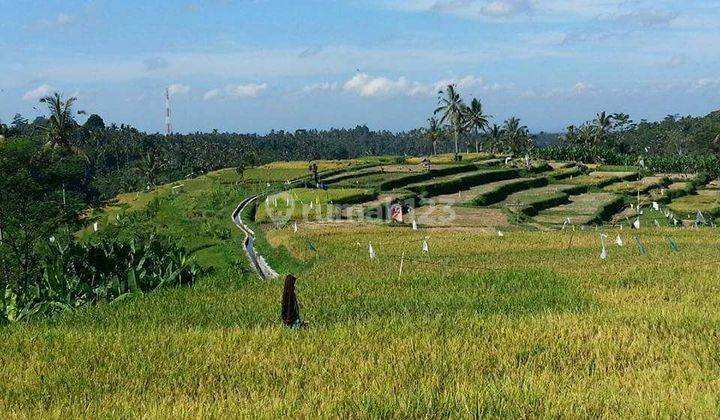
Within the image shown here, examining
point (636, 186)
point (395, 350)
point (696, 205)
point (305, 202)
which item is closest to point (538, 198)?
point (696, 205)

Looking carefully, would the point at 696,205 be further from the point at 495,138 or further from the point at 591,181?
the point at 495,138

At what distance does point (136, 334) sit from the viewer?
10.5 m

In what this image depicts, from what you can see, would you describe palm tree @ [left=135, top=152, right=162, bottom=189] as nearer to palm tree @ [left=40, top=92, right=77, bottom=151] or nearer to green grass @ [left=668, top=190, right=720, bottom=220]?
palm tree @ [left=40, top=92, right=77, bottom=151]

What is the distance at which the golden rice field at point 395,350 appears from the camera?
633cm

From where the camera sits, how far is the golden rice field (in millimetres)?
6332

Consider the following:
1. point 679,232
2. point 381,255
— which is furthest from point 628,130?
point 381,255

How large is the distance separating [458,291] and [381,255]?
467 inches

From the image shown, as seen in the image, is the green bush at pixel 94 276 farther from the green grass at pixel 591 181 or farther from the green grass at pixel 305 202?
the green grass at pixel 591 181

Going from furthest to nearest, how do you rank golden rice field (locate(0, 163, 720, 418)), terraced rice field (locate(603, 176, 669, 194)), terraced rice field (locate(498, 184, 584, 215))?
terraced rice field (locate(603, 176, 669, 194)), terraced rice field (locate(498, 184, 584, 215)), golden rice field (locate(0, 163, 720, 418))

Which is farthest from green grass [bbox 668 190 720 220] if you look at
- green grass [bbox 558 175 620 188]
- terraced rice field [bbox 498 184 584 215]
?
terraced rice field [bbox 498 184 584 215]

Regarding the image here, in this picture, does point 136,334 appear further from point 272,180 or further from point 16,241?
point 272,180

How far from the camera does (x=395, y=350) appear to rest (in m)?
8.73

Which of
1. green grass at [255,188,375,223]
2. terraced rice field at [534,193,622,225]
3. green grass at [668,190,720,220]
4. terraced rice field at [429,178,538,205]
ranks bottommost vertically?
green grass at [668,190,720,220]

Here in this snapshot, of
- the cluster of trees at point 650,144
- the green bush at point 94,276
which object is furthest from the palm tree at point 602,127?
the green bush at point 94,276
